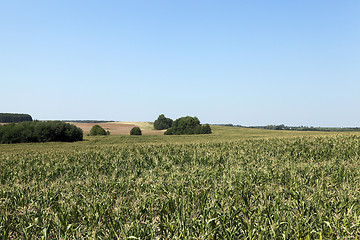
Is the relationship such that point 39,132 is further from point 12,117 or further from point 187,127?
point 12,117

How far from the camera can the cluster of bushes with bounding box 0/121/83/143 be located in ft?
193

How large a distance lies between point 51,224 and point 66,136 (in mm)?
67203

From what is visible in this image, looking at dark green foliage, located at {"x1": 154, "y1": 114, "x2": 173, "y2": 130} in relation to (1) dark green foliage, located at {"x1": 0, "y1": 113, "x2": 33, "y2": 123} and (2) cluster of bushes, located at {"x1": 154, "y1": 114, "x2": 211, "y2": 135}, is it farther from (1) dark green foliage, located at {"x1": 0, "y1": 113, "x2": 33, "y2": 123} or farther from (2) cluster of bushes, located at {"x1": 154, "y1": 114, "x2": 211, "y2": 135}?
(1) dark green foliage, located at {"x1": 0, "y1": 113, "x2": 33, "y2": 123}

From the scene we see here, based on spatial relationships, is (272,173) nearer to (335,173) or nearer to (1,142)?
(335,173)

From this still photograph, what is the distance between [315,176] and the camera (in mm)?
9008

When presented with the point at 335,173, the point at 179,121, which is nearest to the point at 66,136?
the point at 179,121

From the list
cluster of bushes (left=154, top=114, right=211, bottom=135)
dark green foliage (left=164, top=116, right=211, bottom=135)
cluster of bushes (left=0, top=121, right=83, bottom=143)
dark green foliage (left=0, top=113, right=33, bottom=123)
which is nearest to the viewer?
cluster of bushes (left=0, top=121, right=83, bottom=143)

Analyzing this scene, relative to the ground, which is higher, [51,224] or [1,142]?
[51,224]

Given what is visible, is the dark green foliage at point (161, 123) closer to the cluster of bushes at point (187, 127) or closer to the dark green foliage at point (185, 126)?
the cluster of bushes at point (187, 127)

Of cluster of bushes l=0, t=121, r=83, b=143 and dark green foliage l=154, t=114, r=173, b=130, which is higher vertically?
dark green foliage l=154, t=114, r=173, b=130

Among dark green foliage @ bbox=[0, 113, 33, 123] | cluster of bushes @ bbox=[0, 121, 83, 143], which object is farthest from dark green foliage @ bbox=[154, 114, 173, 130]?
dark green foliage @ bbox=[0, 113, 33, 123]

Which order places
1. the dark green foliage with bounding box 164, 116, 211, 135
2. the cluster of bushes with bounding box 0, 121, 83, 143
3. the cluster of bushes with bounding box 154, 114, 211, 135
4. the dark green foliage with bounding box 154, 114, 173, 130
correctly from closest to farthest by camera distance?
the cluster of bushes with bounding box 0, 121, 83, 143 < the cluster of bushes with bounding box 154, 114, 211, 135 < the dark green foliage with bounding box 164, 116, 211, 135 < the dark green foliage with bounding box 154, 114, 173, 130

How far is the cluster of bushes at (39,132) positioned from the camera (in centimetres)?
5894

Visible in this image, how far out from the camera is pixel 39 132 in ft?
200
